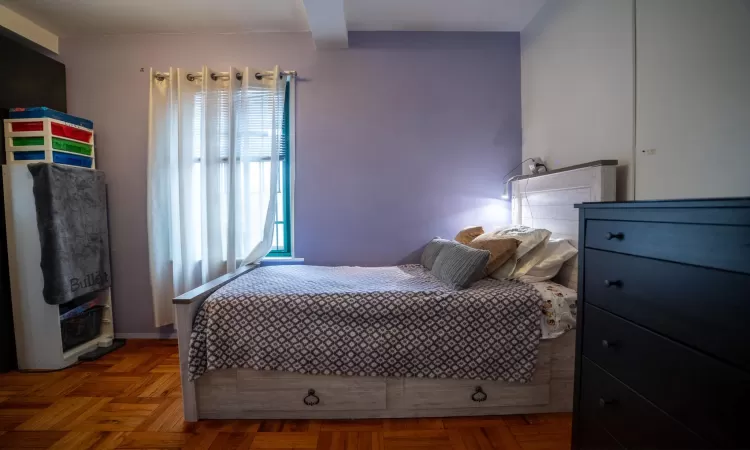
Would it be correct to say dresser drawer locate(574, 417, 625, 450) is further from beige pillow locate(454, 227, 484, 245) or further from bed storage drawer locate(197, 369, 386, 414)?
beige pillow locate(454, 227, 484, 245)

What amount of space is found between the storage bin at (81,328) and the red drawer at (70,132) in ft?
4.48

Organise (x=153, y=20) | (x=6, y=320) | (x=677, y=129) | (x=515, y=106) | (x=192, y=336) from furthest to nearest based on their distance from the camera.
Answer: (x=515, y=106) → (x=153, y=20) → (x=6, y=320) → (x=192, y=336) → (x=677, y=129)

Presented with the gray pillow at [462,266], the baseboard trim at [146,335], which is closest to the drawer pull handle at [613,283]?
the gray pillow at [462,266]

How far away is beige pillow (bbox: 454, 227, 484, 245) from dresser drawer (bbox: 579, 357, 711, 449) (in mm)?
1340

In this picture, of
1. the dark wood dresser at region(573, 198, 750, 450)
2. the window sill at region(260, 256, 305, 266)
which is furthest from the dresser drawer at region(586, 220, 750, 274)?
the window sill at region(260, 256, 305, 266)

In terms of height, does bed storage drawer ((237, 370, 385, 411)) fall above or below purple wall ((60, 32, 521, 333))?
below

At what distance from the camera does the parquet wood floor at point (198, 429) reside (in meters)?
1.51

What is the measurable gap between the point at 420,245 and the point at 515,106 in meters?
1.43

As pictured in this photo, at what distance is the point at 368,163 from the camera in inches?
106

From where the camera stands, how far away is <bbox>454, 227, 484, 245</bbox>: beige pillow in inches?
95.9

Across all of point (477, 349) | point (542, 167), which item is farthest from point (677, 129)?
point (477, 349)

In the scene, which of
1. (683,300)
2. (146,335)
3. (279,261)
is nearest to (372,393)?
(683,300)

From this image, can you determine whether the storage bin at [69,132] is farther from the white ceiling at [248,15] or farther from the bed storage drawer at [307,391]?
the bed storage drawer at [307,391]

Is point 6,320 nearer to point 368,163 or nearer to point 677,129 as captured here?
point 368,163
